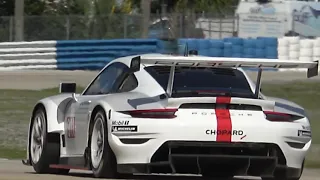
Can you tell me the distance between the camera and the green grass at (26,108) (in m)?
14.7

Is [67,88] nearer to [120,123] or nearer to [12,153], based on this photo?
[120,123]

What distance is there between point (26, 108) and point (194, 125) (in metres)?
12.4

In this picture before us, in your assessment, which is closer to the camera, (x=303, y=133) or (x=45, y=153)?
(x=303, y=133)

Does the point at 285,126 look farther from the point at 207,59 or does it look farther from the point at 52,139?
the point at 52,139

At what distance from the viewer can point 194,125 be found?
8.45 meters

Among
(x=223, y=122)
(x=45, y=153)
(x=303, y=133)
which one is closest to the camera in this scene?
(x=223, y=122)

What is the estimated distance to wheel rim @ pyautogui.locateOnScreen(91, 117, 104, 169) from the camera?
8.95 metres

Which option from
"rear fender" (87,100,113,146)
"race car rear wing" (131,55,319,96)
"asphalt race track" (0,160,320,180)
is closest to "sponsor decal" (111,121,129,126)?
"rear fender" (87,100,113,146)

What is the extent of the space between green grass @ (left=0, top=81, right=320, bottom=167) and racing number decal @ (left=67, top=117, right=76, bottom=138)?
4200mm

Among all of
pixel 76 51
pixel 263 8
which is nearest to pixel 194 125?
pixel 76 51

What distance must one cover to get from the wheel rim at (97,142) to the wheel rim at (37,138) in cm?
132

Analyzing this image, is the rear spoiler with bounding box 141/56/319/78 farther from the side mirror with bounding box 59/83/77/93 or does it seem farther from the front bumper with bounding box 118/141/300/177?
the side mirror with bounding box 59/83/77/93

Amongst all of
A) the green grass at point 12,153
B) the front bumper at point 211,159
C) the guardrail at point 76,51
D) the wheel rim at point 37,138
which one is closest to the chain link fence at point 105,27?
the guardrail at point 76,51

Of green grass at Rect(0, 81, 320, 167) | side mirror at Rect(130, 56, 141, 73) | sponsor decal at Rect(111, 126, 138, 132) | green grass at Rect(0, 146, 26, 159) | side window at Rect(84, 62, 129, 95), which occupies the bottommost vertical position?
green grass at Rect(0, 81, 320, 167)
